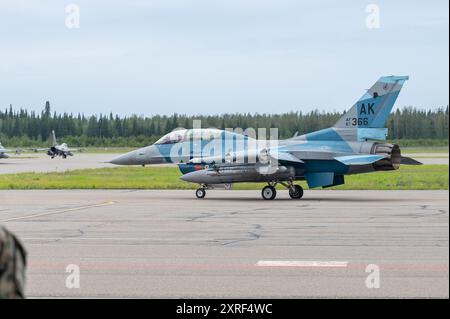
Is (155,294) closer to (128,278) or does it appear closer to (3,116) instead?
(128,278)

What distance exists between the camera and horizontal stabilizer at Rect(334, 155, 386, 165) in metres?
24.8

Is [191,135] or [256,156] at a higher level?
[191,135]

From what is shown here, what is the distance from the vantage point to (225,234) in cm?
1579

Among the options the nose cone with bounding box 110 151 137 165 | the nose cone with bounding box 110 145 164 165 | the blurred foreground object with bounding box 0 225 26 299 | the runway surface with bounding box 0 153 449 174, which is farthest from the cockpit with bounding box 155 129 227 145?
the blurred foreground object with bounding box 0 225 26 299

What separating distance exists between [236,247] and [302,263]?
7.38 ft

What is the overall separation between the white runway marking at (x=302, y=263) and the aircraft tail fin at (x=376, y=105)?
14.6m

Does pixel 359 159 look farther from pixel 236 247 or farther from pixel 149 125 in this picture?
pixel 149 125

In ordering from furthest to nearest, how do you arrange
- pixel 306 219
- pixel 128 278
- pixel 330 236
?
pixel 306 219
pixel 330 236
pixel 128 278

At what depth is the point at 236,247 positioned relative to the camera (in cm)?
1362

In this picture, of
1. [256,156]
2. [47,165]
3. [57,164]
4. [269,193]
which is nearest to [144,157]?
[256,156]

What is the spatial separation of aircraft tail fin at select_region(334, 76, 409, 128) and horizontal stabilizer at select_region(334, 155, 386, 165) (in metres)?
1.11

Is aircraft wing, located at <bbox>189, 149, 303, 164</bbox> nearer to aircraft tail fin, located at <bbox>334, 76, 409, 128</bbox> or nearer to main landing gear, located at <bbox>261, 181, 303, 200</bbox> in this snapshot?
main landing gear, located at <bbox>261, 181, 303, 200</bbox>
